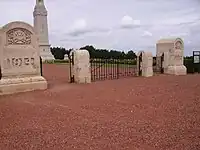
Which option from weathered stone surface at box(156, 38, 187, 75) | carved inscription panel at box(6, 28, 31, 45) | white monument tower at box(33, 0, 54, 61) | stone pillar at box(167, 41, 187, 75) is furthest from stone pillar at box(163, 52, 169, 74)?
white monument tower at box(33, 0, 54, 61)

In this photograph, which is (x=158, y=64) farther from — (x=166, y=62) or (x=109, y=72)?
(x=109, y=72)

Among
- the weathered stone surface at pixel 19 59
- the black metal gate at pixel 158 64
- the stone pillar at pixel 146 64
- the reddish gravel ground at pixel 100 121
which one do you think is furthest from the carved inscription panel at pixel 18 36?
the black metal gate at pixel 158 64

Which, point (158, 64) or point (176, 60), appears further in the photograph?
point (158, 64)

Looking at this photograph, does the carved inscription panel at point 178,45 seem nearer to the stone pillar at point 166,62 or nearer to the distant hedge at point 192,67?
the stone pillar at point 166,62

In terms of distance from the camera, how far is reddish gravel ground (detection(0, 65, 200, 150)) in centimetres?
471

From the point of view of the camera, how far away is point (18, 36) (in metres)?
10.2

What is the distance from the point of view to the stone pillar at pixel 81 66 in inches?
505

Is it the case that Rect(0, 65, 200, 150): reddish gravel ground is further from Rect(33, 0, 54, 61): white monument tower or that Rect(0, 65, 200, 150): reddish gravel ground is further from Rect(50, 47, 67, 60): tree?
Rect(50, 47, 67, 60): tree

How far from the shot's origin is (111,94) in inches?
380

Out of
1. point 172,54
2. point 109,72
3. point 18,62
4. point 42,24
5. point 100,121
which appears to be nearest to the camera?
point 100,121

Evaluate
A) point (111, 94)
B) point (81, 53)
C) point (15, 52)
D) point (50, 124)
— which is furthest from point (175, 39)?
point (50, 124)

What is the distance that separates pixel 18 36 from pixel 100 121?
222 inches

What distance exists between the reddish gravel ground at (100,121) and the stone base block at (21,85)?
1.70ft

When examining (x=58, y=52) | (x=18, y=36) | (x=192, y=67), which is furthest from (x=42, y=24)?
(x=18, y=36)
